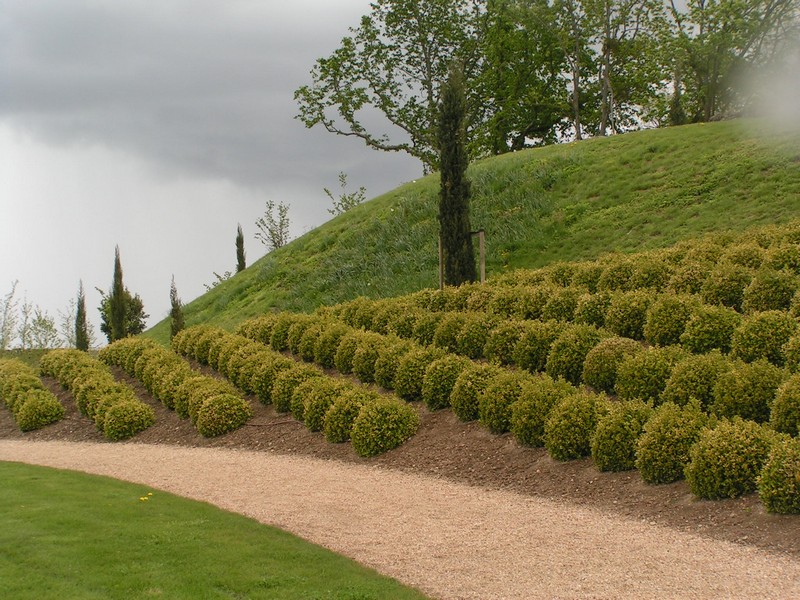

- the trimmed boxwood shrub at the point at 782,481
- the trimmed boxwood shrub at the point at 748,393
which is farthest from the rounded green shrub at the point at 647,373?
the trimmed boxwood shrub at the point at 782,481

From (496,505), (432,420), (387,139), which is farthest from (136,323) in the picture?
(496,505)

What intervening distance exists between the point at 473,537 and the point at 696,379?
370cm

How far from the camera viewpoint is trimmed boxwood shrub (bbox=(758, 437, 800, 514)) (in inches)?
296

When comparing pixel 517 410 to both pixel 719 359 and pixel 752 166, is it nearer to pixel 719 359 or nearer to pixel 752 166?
pixel 719 359

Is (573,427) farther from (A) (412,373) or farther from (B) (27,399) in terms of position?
(B) (27,399)

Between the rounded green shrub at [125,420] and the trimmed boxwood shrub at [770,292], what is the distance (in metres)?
10.8

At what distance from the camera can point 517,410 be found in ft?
35.1

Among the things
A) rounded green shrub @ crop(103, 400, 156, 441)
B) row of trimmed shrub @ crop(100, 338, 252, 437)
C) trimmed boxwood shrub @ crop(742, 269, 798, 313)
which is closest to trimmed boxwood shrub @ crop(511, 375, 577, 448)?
trimmed boxwood shrub @ crop(742, 269, 798, 313)

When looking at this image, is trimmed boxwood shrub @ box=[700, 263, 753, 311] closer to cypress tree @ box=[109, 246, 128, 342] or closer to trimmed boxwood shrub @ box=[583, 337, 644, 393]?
trimmed boxwood shrub @ box=[583, 337, 644, 393]

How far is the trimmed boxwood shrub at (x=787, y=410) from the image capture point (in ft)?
28.4

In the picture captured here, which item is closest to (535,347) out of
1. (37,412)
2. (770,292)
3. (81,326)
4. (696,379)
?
(696,379)

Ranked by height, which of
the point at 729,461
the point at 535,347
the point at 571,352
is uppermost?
the point at 535,347

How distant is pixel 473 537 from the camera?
7.98m

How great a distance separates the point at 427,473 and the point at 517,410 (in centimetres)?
142
